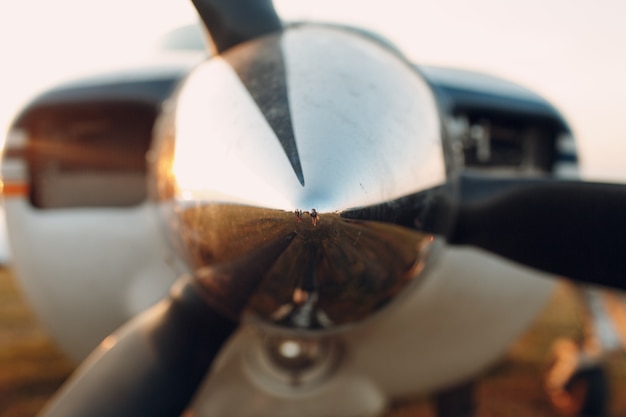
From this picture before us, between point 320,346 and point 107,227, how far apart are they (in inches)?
25.8

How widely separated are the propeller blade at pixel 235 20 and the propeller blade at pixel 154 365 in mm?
438

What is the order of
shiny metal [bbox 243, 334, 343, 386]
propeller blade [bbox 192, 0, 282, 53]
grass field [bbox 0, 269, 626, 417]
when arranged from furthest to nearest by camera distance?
grass field [bbox 0, 269, 626, 417], shiny metal [bbox 243, 334, 343, 386], propeller blade [bbox 192, 0, 282, 53]

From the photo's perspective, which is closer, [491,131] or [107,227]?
[107,227]

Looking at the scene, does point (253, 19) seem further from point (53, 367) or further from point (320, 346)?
point (53, 367)

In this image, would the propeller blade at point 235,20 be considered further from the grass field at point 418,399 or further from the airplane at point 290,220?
the grass field at point 418,399

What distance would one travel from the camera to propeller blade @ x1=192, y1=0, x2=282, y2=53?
951 mm

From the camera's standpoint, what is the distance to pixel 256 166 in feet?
2.27

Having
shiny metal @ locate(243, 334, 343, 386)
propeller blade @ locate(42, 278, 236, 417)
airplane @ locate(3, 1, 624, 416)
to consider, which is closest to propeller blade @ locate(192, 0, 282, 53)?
airplane @ locate(3, 1, 624, 416)

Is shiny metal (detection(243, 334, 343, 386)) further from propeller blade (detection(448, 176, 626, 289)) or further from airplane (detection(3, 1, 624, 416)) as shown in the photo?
propeller blade (detection(448, 176, 626, 289))

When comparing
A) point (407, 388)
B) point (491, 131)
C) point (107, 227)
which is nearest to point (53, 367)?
point (107, 227)

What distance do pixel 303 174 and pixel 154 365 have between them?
0.63 meters

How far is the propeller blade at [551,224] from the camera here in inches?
40.3

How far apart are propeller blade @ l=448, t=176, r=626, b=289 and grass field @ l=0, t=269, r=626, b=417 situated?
1764 millimetres

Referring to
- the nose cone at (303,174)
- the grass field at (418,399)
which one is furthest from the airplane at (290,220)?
the grass field at (418,399)
